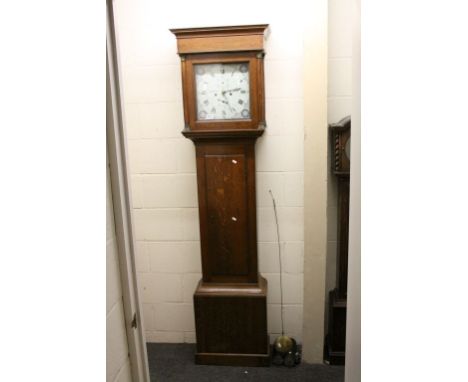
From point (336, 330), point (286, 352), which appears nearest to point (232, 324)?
point (286, 352)

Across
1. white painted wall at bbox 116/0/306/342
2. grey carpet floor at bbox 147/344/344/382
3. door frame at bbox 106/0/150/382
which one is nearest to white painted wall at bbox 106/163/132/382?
door frame at bbox 106/0/150/382

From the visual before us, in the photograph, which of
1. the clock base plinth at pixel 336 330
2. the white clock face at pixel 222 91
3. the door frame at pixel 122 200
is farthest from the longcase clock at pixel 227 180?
the door frame at pixel 122 200

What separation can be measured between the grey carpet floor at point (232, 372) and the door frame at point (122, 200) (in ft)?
3.95

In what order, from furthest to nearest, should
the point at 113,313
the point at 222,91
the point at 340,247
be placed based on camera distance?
1. the point at 340,247
2. the point at 222,91
3. the point at 113,313

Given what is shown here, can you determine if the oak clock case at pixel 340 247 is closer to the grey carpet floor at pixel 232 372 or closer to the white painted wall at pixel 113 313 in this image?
the grey carpet floor at pixel 232 372

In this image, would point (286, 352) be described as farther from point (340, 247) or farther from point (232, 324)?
point (340, 247)

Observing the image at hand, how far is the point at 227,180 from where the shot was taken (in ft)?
6.22

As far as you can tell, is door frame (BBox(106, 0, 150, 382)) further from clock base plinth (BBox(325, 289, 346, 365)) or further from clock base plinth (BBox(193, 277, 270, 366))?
clock base plinth (BBox(325, 289, 346, 365))

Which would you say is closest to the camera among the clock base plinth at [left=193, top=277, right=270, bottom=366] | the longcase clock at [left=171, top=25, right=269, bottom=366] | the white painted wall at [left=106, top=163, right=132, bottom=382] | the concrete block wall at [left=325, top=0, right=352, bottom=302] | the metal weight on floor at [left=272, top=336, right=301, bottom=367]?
the white painted wall at [left=106, top=163, right=132, bottom=382]

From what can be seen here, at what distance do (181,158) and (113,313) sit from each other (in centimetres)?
135

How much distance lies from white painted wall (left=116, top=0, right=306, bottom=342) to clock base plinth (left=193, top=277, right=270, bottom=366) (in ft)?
0.72

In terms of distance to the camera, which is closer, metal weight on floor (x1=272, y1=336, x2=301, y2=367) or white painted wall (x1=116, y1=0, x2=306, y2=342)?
white painted wall (x1=116, y1=0, x2=306, y2=342)

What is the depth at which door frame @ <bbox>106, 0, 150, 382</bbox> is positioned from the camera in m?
0.80

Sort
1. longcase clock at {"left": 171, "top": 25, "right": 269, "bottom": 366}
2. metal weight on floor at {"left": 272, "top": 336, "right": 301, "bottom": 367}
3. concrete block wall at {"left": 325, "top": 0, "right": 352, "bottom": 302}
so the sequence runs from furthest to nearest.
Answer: metal weight on floor at {"left": 272, "top": 336, "right": 301, "bottom": 367} → concrete block wall at {"left": 325, "top": 0, "right": 352, "bottom": 302} → longcase clock at {"left": 171, "top": 25, "right": 269, "bottom": 366}
